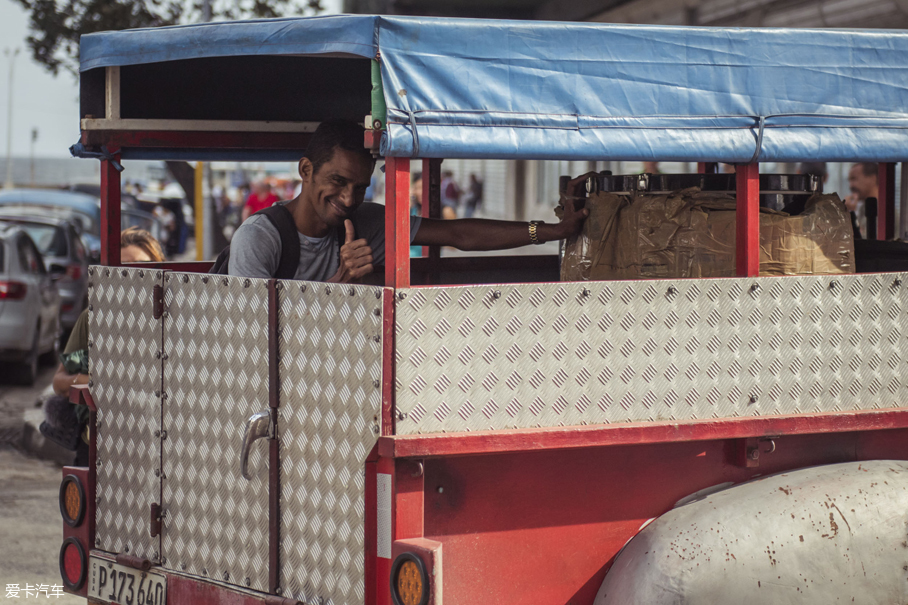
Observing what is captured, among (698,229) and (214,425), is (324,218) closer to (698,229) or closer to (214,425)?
(214,425)

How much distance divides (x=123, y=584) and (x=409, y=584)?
54.9 inches

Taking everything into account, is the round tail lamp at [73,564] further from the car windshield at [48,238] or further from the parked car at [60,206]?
the parked car at [60,206]

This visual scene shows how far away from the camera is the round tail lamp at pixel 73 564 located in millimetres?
3859

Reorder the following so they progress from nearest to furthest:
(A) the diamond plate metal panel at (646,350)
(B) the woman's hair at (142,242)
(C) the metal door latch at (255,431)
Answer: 1. (A) the diamond plate metal panel at (646,350)
2. (C) the metal door latch at (255,431)
3. (B) the woman's hair at (142,242)

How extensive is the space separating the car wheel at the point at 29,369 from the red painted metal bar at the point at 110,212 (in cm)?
842

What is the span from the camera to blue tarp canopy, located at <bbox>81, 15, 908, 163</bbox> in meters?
2.90

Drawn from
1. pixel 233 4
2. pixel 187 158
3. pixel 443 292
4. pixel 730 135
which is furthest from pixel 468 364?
pixel 233 4

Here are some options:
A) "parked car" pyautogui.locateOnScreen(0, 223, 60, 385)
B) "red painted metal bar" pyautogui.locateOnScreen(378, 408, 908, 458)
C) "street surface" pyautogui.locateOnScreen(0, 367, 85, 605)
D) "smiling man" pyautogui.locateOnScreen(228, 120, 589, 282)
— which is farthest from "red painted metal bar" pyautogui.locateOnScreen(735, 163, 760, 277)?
"parked car" pyautogui.locateOnScreen(0, 223, 60, 385)

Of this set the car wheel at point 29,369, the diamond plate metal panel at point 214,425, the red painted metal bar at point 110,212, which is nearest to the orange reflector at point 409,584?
the diamond plate metal panel at point 214,425

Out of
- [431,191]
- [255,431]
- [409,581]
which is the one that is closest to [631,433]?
[409,581]

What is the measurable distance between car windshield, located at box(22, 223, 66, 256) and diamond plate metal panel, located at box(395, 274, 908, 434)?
12380 mm

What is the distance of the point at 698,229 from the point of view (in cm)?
374

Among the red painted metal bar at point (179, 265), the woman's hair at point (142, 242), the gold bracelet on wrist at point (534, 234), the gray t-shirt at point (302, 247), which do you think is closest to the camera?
the gray t-shirt at point (302, 247)

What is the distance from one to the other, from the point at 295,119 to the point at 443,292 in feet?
8.24
